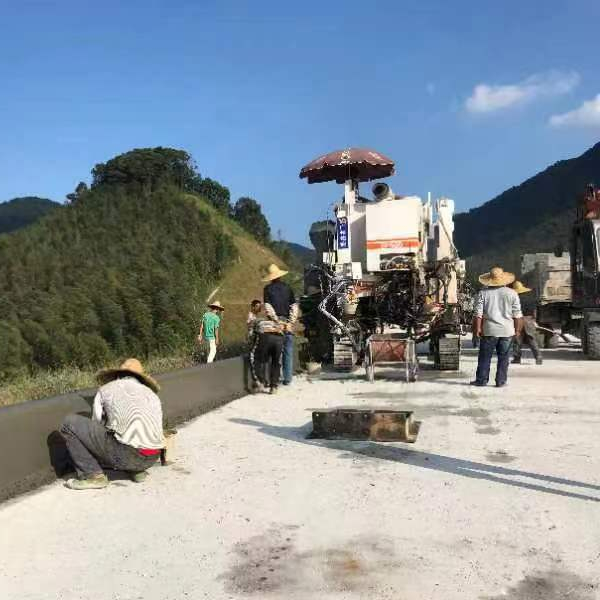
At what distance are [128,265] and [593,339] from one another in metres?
46.8

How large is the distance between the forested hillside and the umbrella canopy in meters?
4.80

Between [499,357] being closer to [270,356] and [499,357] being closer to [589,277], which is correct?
[270,356]

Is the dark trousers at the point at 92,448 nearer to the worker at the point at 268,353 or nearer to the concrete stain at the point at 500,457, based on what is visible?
the concrete stain at the point at 500,457

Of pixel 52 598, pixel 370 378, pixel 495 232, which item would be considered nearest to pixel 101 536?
pixel 52 598

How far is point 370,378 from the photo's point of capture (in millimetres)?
11914

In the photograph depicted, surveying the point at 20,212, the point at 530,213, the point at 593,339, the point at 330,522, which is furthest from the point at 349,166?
the point at 20,212

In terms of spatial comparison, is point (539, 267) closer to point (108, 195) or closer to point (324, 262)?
point (324, 262)

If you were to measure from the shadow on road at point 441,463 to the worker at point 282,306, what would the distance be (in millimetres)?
3309

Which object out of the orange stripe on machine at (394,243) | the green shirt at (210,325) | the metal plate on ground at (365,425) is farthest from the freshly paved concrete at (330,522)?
the orange stripe on machine at (394,243)

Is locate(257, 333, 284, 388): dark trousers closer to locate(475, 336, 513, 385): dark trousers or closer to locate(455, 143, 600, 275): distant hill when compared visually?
locate(475, 336, 513, 385): dark trousers

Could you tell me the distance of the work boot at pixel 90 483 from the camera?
5676 mm

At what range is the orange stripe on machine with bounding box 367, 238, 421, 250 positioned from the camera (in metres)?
13.7

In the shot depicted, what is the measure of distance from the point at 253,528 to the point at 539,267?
793 inches

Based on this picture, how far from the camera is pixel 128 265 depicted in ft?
189
